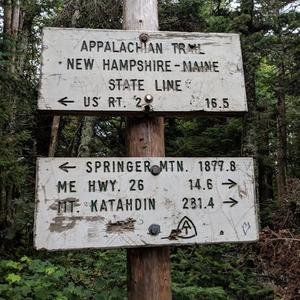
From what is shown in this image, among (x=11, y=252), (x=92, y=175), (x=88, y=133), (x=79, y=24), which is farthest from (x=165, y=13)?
(x=92, y=175)

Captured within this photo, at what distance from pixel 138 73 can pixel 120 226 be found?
93 centimetres

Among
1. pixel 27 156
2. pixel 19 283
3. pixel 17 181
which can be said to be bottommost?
pixel 19 283

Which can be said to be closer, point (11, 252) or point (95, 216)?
point (95, 216)

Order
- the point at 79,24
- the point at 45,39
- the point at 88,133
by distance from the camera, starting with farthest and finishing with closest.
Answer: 1. the point at 79,24
2. the point at 88,133
3. the point at 45,39

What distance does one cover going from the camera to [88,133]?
1159 centimetres

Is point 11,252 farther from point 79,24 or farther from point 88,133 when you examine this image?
point 79,24

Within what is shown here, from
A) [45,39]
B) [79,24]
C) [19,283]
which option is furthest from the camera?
[79,24]

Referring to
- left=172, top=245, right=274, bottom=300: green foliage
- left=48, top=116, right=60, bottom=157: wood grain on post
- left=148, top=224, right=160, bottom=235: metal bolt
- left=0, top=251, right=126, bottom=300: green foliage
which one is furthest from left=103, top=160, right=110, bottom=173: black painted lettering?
left=48, top=116, right=60, bottom=157: wood grain on post

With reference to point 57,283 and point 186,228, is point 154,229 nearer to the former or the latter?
point 186,228

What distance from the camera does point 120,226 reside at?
7.35ft

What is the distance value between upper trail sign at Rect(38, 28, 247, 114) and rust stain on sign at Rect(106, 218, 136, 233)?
0.66 m

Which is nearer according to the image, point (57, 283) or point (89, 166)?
point (89, 166)

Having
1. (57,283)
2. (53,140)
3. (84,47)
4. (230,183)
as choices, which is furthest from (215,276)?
(53,140)

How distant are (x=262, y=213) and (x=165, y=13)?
20.3 feet
